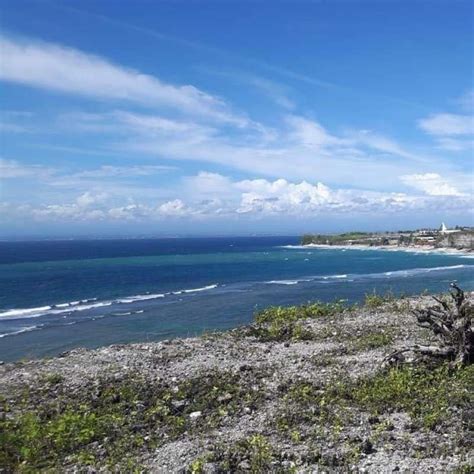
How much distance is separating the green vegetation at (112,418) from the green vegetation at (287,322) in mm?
5667

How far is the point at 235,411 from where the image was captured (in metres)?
11.2

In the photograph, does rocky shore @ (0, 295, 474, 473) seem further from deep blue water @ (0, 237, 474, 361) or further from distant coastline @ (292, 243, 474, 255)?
distant coastline @ (292, 243, 474, 255)

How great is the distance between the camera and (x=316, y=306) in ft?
80.4

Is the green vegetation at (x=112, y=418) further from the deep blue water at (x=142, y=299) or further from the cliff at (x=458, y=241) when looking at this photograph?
the cliff at (x=458, y=241)

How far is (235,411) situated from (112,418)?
2.58 m

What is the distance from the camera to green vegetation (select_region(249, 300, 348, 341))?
750 inches

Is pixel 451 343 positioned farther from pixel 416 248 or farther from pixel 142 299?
pixel 416 248

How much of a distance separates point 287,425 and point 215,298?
3483cm

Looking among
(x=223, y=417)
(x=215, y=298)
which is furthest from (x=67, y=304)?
(x=223, y=417)

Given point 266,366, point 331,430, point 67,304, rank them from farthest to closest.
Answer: point 67,304 < point 266,366 < point 331,430

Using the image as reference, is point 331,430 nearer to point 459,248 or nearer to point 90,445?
point 90,445

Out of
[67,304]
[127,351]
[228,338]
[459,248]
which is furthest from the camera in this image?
[459,248]

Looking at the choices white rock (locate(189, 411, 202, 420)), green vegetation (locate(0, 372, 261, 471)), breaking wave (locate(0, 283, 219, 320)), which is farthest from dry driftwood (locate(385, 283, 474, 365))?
breaking wave (locate(0, 283, 219, 320))

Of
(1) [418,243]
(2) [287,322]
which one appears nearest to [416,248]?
(1) [418,243]
